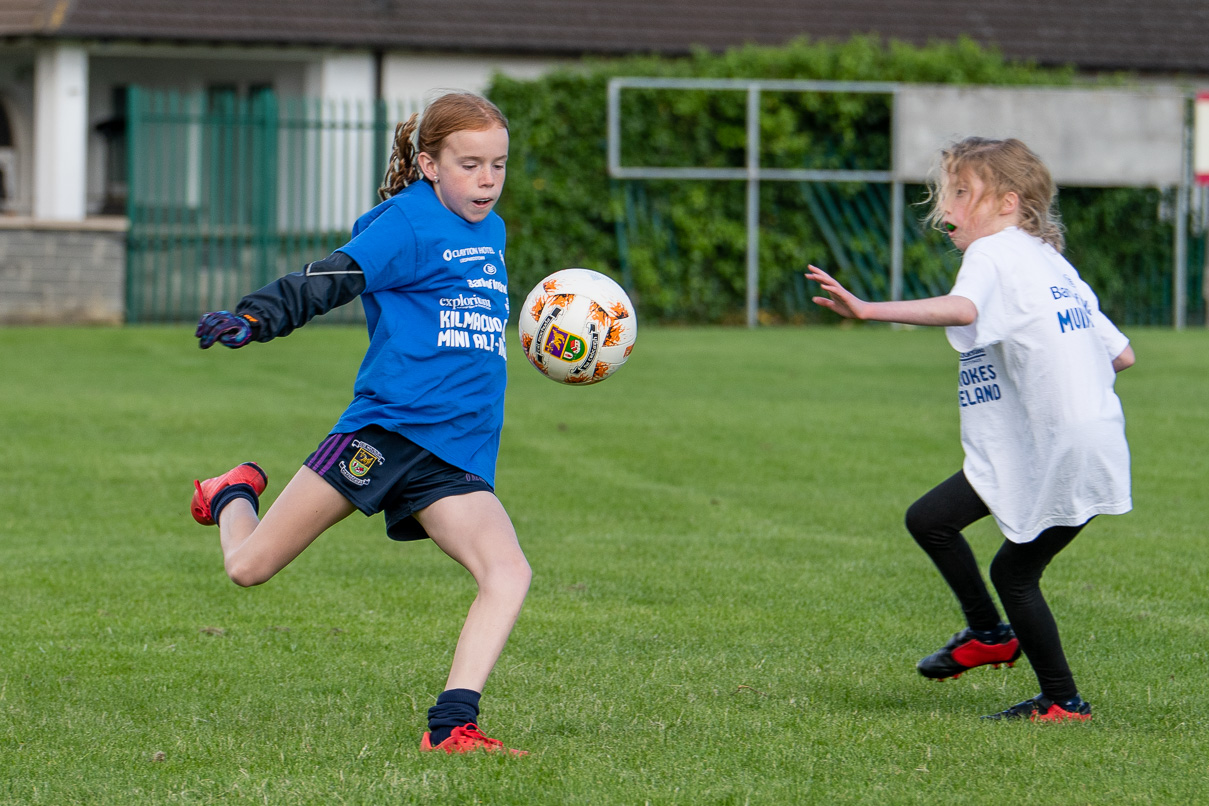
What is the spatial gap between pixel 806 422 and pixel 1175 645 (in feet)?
21.1

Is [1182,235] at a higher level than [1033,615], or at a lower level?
higher

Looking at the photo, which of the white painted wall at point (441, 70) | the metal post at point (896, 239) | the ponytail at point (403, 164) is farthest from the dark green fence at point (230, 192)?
the ponytail at point (403, 164)

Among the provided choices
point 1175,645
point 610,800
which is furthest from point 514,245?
point 610,800

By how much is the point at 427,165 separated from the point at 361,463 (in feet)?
2.78

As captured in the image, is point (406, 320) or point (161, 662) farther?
point (161, 662)

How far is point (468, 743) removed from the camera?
13.5ft

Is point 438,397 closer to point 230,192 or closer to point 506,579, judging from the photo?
point 506,579

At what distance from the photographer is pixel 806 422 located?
1198 cm

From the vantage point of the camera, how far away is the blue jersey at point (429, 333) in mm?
4250

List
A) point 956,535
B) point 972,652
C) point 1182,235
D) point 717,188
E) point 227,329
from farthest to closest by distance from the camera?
1. point 1182,235
2. point 717,188
3. point 972,652
4. point 956,535
5. point 227,329

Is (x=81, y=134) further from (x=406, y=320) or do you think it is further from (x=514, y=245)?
(x=406, y=320)

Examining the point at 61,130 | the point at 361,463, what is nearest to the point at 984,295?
the point at 361,463

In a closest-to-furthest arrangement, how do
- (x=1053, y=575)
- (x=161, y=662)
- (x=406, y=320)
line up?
(x=406, y=320) < (x=161, y=662) < (x=1053, y=575)

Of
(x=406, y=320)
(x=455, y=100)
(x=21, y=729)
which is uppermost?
(x=455, y=100)
